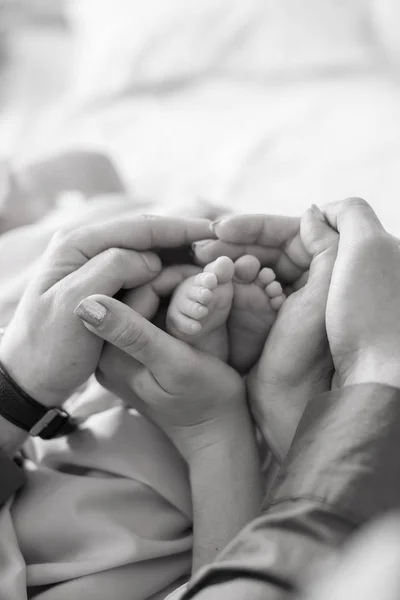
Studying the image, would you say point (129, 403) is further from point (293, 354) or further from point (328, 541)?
point (328, 541)

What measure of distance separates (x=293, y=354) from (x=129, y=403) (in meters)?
0.20

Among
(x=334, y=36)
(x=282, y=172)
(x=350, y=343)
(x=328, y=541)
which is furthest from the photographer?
(x=334, y=36)

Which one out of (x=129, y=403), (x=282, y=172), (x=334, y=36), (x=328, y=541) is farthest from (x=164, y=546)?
(x=334, y=36)

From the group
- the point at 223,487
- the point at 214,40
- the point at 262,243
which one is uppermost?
the point at 214,40

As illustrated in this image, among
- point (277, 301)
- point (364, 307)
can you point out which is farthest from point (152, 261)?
point (364, 307)

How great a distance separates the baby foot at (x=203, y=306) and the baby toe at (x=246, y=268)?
0.03 meters

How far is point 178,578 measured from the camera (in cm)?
70

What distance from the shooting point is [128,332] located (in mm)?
622

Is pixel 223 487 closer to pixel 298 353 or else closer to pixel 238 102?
pixel 298 353

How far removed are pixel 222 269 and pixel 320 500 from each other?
0.25 metres

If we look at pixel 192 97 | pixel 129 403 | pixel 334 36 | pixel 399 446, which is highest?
pixel 334 36

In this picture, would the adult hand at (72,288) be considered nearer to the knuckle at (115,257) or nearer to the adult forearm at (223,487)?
the knuckle at (115,257)

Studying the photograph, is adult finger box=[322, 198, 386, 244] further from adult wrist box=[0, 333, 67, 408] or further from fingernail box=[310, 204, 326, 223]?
adult wrist box=[0, 333, 67, 408]

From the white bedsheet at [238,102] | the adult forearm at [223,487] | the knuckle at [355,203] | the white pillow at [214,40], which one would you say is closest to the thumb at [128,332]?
the adult forearm at [223,487]
